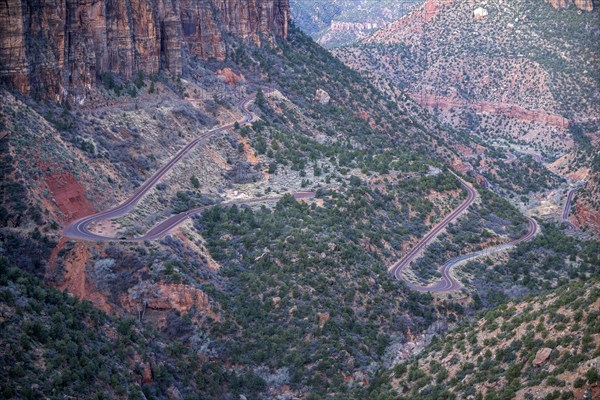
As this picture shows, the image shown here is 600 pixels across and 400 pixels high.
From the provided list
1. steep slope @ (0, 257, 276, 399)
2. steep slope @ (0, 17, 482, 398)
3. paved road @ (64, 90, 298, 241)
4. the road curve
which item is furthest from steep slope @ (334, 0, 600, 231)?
steep slope @ (0, 257, 276, 399)

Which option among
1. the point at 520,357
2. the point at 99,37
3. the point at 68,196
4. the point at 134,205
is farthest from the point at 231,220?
the point at 520,357

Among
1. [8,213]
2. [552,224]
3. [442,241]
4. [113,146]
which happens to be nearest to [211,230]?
[113,146]

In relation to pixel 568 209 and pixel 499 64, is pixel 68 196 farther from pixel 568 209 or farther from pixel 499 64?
pixel 499 64

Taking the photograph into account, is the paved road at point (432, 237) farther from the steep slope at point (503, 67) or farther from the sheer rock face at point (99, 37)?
the steep slope at point (503, 67)

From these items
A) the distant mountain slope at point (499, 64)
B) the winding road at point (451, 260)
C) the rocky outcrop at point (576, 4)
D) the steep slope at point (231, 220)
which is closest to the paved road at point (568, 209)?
the winding road at point (451, 260)

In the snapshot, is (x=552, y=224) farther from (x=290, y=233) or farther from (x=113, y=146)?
(x=113, y=146)
